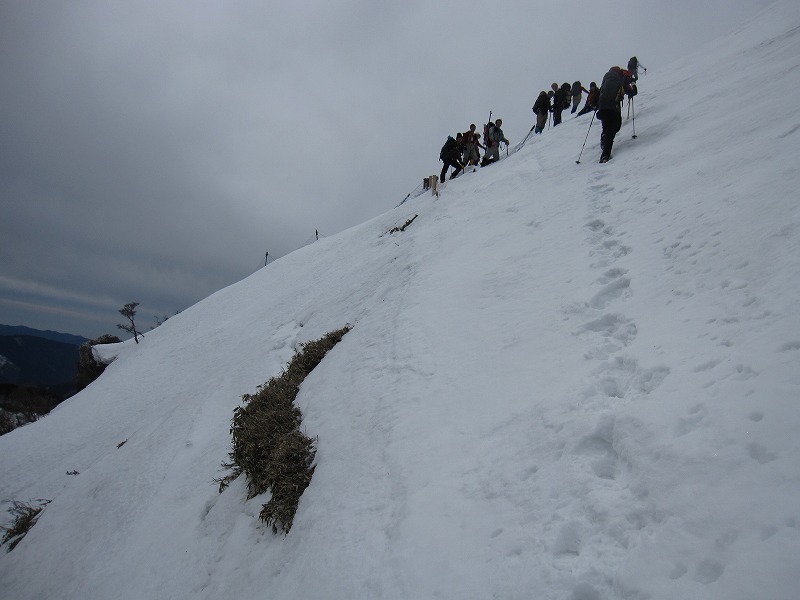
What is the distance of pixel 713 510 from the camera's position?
2.41 meters

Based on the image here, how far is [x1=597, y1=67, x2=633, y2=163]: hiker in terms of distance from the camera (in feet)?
32.7

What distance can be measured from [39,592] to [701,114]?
1983 centimetres

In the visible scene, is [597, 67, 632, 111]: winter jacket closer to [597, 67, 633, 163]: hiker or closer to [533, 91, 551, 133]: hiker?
[597, 67, 633, 163]: hiker

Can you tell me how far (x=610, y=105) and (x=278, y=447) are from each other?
1169cm

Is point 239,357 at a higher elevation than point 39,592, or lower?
higher

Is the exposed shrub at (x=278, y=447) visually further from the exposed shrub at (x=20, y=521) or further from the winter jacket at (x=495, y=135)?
the winter jacket at (x=495, y=135)

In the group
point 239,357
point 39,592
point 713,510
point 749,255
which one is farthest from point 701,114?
point 39,592

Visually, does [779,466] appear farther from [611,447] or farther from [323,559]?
[323,559]

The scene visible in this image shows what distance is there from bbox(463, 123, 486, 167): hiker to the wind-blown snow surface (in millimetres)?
7530

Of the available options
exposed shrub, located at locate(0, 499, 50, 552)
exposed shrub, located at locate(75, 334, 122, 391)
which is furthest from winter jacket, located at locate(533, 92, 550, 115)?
exposed shrub, located at locate(75, 334, 122, 391)

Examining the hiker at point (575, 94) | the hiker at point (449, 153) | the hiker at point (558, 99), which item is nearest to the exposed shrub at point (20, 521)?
the hiker at point (449, 153)

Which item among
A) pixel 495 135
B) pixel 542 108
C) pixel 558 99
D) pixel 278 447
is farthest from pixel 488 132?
pixel 278 447

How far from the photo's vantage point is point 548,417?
393 centimetres

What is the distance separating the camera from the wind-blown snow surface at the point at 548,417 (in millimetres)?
2648
